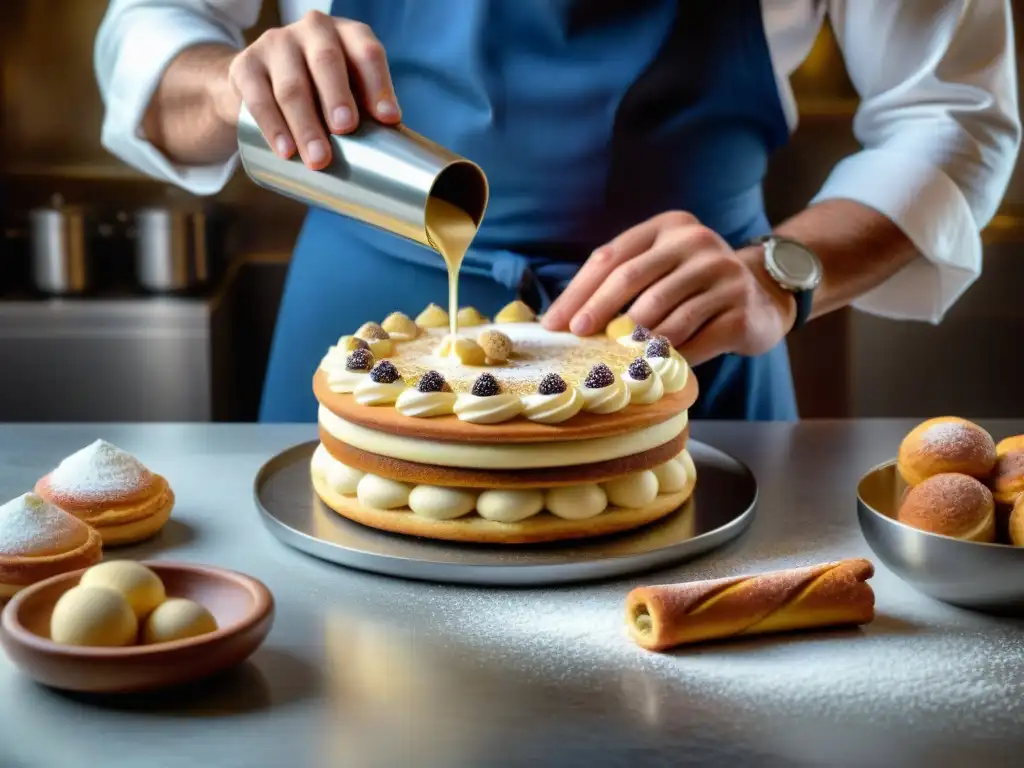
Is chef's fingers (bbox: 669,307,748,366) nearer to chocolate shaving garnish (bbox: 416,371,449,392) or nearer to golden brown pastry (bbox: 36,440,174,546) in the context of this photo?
chocolate shaving garnish (bbox: 416,371,449,392)

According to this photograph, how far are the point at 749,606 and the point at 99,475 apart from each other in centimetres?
71

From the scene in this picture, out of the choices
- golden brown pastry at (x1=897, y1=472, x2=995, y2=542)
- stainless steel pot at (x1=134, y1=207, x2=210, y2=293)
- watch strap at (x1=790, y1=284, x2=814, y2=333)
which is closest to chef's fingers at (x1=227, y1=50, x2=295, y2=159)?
golden brown pastry at (x1=897, y1=472, x2=995, y2=542)

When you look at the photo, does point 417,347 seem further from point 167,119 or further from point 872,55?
point 872,55

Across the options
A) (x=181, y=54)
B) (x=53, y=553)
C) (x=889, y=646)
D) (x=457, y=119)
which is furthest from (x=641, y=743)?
(x=181, y=54)

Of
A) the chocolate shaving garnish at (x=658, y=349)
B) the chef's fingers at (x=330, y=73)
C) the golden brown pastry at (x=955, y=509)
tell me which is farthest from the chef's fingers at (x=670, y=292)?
the golden brown pastry at (x=955, y=509)

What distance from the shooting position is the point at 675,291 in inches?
72.1

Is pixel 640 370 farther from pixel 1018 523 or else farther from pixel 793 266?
pixel 793 266

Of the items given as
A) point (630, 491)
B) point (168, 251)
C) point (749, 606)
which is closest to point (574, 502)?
point (630, 491)

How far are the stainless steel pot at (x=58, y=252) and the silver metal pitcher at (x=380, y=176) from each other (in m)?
2.33

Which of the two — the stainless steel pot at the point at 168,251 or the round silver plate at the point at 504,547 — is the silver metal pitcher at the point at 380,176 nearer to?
the round silver plate at the point at 504,547

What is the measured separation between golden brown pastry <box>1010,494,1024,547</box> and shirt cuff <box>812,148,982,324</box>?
105 centimetres

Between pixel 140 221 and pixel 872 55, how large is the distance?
228 centimetres

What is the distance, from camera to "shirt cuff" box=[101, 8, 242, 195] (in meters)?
2.09

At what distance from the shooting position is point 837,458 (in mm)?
1811
